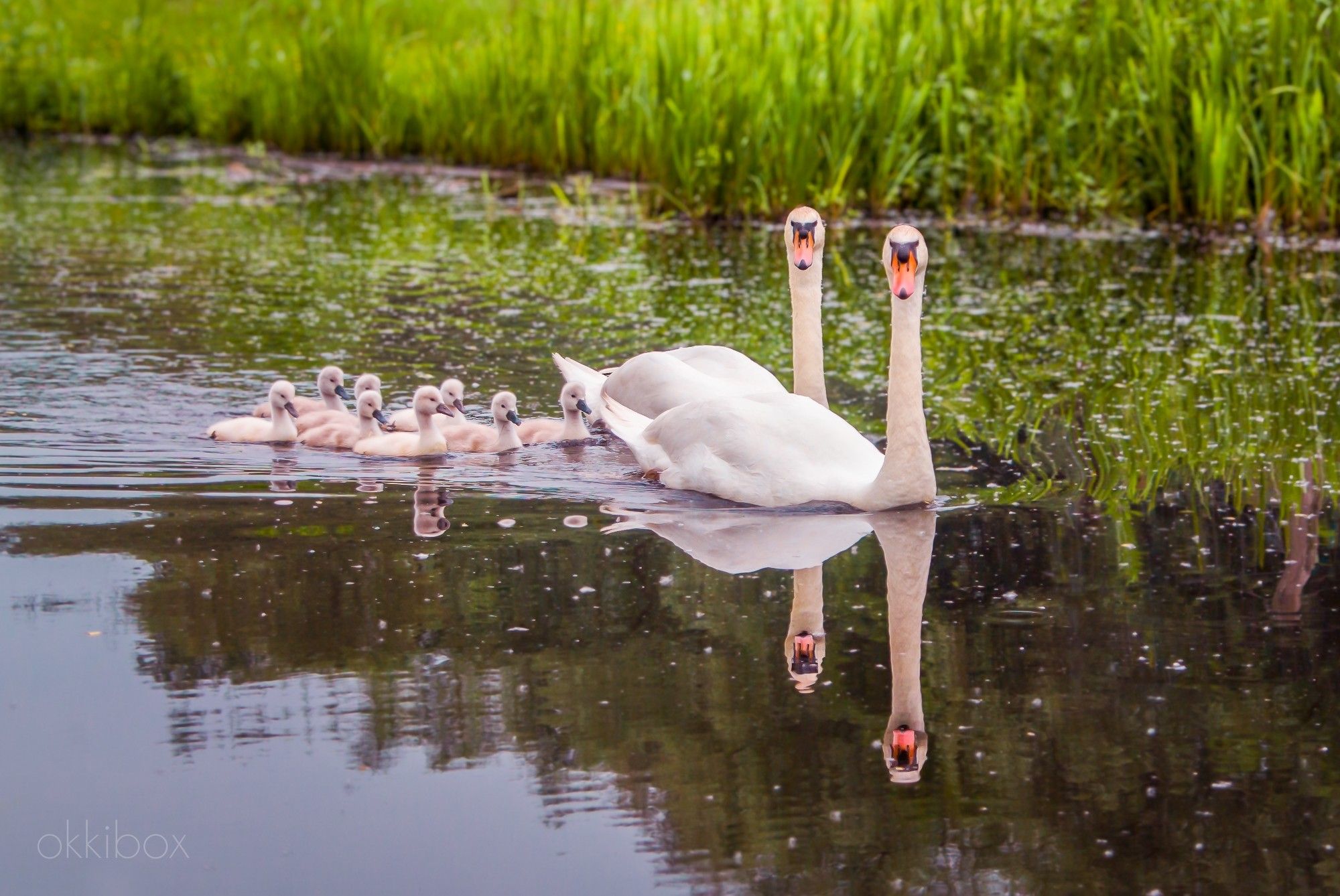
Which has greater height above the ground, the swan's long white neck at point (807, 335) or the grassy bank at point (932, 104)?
the grassy bank at point (932, 104)

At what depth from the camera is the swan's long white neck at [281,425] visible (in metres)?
6.71

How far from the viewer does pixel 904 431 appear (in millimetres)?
5590

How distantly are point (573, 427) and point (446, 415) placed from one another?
488mm

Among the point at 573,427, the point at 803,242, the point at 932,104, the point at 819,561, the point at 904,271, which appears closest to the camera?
the point at 819,561

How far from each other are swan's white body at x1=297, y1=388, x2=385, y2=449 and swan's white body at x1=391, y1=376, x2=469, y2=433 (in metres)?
0.20

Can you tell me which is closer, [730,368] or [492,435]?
[492,435]

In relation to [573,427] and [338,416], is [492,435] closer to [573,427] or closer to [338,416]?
[573,427]

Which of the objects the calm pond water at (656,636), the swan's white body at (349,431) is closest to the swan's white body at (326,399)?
the calm pond water at (656,636)

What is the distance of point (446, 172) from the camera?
639 inches

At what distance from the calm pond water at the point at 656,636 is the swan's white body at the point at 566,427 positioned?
94 millimetres

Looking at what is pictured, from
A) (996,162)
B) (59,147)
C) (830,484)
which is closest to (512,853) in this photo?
(830,484)

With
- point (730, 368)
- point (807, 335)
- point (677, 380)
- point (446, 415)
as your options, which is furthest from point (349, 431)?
point (807, 335)

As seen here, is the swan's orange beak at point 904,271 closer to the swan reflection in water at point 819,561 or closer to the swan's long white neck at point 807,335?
the swan reflection in water at point 819,561

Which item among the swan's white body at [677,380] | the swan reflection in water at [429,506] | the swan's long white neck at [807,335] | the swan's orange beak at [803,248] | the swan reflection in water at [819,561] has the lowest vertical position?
the swan reflection in water at [819,561]
